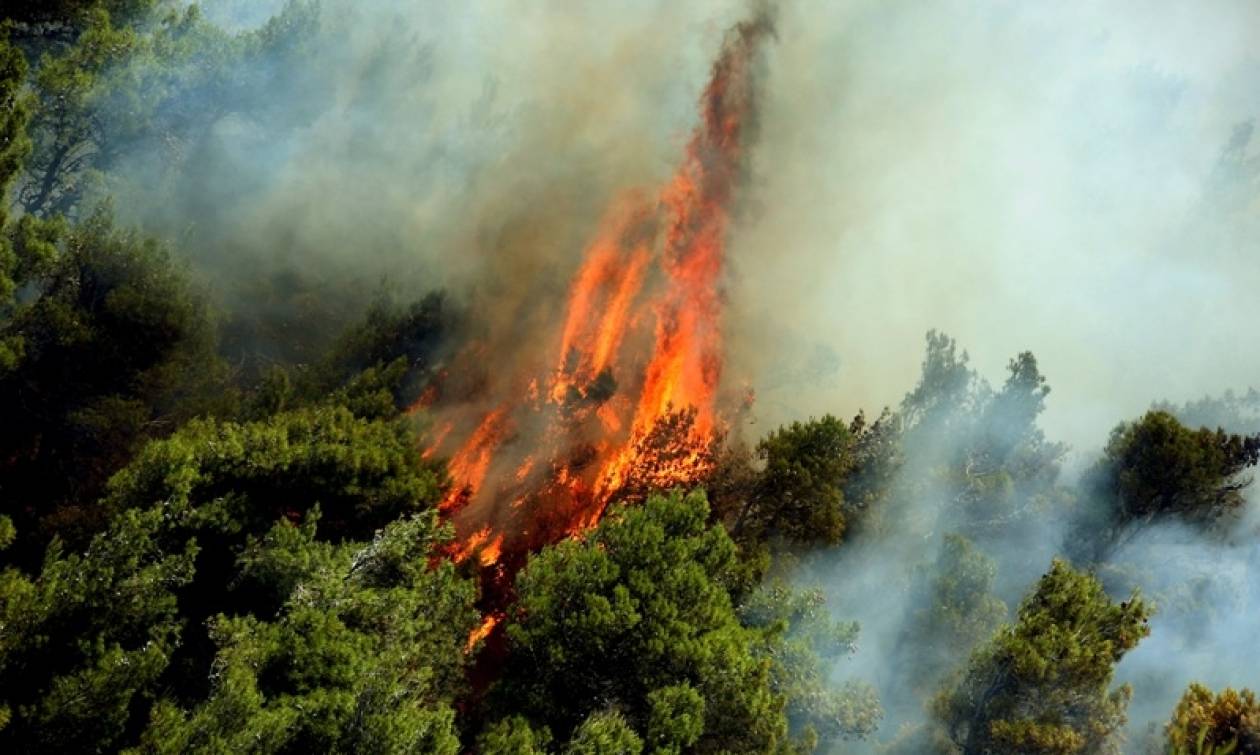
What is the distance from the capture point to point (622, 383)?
39.2 metres

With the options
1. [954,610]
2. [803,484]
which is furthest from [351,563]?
[954,610]

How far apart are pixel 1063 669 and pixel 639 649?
527 inches

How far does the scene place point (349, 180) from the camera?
152ft

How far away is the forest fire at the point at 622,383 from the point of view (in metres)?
34.5

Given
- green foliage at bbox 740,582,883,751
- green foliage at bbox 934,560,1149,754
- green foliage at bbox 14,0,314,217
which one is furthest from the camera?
green foliage at bbox 14,0,314,217

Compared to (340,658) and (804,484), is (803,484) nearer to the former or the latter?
(804,484)

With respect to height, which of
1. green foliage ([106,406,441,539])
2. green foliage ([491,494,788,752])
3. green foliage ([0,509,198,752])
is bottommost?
green foliage ([0,509,198,752])

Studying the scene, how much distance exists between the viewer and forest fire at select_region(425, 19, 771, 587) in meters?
34.5

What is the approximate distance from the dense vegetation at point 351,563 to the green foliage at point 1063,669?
10 centimetres

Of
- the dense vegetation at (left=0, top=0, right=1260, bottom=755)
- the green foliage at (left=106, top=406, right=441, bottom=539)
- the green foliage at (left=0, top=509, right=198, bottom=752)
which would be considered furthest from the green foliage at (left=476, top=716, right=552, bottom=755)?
the green foliage at (left=0, top=509, right=198, bottom=752)

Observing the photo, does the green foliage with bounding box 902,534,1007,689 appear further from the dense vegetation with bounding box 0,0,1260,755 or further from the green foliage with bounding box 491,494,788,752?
the green foliage with bounding box 491,494,788,752

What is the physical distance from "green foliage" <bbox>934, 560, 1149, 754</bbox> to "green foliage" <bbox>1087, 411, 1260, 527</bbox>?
50.2 feet

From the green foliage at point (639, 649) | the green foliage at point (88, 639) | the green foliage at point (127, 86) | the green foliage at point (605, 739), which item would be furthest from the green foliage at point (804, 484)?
the green foliage at point (127, 86)

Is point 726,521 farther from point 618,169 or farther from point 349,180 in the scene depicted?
point 349,180
